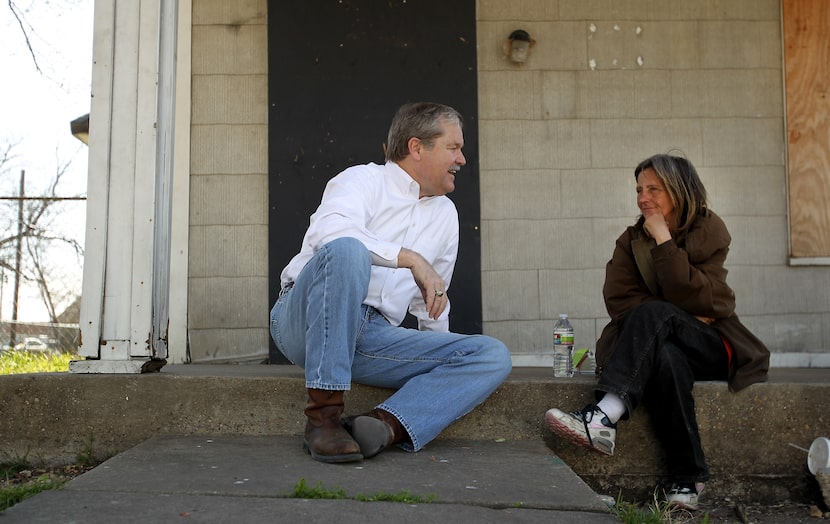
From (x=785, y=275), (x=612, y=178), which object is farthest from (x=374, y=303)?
(x=785, y=275)

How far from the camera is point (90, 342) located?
3391mm

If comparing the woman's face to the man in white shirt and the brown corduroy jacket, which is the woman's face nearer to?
the brown corduroy jacket

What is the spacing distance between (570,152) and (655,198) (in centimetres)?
196

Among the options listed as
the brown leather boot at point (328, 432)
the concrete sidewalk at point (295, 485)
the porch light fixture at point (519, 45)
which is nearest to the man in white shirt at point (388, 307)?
the brown leather boot at point (328, 432)

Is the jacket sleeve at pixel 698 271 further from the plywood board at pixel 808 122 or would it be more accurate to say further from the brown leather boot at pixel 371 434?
the plywood board at pixel 808 122

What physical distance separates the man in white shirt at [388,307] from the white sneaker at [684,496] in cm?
81

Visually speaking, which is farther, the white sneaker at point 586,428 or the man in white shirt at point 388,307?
the white sneaker at point 586,428

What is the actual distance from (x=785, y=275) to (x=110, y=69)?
4181 millimetres

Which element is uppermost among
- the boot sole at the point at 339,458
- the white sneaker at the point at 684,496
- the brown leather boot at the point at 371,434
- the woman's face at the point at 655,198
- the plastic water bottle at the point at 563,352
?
the woman's face at the point at 655,198

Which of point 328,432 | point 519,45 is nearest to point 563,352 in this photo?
point 328,432

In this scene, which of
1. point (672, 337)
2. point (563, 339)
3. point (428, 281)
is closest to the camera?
point (428, 281)

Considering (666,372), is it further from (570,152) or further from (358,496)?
(570,152)

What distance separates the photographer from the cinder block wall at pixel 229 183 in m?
5.17

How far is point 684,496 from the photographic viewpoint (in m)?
3.16
